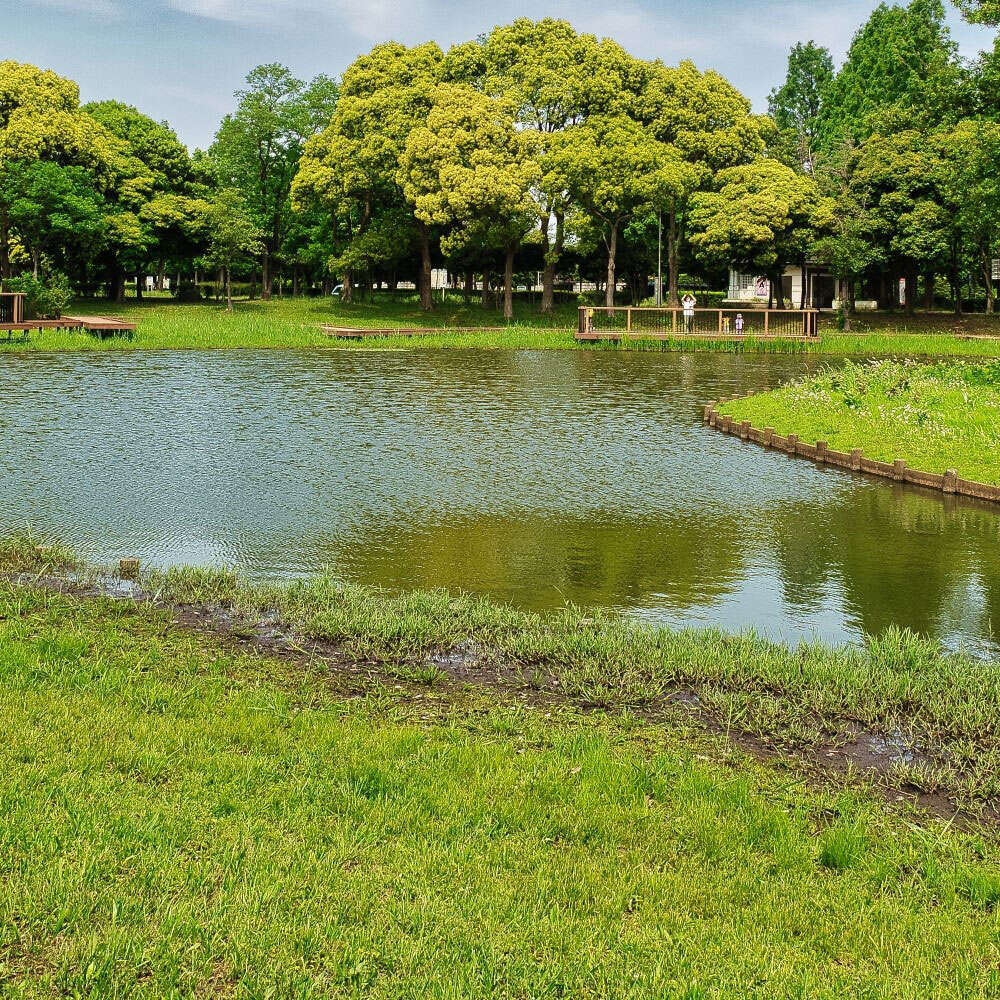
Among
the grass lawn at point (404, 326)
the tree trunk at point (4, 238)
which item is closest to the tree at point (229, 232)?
the grass lawn at point (404, 326)

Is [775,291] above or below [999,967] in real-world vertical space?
above

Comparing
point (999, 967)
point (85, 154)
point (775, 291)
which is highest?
point (85, 154)

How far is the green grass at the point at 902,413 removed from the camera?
15.6m

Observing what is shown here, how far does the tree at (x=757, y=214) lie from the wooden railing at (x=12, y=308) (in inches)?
1140

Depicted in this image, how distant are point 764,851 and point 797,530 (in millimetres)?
8079

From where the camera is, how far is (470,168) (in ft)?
152

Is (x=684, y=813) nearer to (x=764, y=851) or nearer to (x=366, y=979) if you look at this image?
(x=764, y=851)

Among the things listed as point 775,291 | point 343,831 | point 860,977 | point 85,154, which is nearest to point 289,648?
point 343,831

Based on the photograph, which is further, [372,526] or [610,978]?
[372,526]

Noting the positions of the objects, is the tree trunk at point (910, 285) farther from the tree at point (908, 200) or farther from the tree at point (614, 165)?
the tree at point (614, 165)

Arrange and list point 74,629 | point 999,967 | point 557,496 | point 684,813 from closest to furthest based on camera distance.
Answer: point 999,967 → point 684,813 → point 74,629 → point 557,496

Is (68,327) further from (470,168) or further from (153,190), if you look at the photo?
(153,190)

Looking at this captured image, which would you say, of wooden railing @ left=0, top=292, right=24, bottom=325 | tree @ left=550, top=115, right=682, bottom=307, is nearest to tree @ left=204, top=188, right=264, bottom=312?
wooden railing @ left=0, top=292, right=24, bottom=325

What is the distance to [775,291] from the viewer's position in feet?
193
